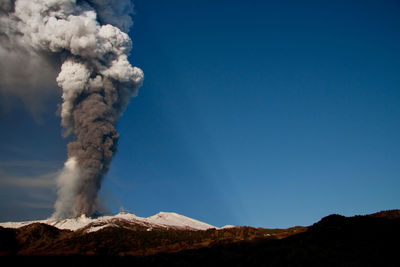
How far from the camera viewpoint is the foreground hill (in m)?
62.4

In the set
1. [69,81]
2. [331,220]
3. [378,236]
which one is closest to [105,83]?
[69,81]

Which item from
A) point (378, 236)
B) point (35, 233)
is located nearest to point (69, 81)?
point (35, 233)

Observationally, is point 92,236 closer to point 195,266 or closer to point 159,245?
point 159,245

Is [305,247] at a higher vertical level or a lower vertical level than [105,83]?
lower

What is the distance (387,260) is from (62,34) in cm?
13454

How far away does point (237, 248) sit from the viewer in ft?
261

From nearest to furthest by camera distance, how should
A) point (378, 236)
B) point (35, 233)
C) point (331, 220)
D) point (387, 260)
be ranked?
point (387, 260) → point (378, 236) → point (331, 220) → point (35, 233)

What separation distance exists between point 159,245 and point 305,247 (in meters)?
43.7

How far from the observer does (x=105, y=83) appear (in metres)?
151

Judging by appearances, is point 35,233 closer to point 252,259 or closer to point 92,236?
point 92,236

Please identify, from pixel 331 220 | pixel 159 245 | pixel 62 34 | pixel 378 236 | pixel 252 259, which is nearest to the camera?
pixel 252 259

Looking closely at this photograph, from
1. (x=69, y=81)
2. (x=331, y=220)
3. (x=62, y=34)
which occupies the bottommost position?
(x=331, y=220)

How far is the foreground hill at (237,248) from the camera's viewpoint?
205 feet

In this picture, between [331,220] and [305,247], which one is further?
[331,220]
